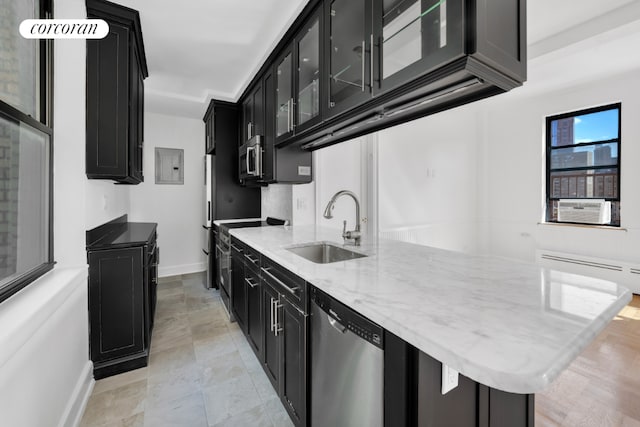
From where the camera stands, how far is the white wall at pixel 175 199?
430 cm

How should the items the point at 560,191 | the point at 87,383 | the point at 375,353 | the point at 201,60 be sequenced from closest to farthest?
1. the point at 375,353
2. the point at 87,383
3. the point at 201,60
4. the point at 560,191

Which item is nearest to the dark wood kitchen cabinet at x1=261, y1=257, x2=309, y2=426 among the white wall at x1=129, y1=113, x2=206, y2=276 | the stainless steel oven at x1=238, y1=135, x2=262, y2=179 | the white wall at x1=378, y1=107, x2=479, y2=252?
the stainless steel oven at x1=238, y1=135, x2=262, y2=179

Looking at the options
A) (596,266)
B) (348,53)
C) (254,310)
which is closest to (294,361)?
(254,310)

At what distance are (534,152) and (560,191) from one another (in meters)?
0.75

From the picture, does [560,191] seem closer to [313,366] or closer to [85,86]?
[313,366]

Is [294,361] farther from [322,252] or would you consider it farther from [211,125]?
[211,125]

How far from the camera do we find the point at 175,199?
4.53 m

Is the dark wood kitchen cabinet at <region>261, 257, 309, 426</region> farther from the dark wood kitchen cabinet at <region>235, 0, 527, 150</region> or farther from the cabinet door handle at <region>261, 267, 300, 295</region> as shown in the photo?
the dark wood kitchen cabinet at <region>235, 0, 527, 150</region>

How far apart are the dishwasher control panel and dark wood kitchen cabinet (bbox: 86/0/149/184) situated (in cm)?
184

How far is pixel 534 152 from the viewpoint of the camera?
467 cm

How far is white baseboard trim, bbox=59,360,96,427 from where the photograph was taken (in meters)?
1.49

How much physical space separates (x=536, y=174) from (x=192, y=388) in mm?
5545

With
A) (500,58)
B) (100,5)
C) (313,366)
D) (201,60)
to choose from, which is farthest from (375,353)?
(201,60)

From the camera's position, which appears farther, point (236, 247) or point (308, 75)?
point (236, 247)
